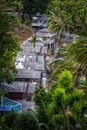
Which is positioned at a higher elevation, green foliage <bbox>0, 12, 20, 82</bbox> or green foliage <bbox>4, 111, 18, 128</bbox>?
green foliage <bbox>0, 12, 20, 82</bbox>

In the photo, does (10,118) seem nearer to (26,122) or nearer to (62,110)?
(26,122)

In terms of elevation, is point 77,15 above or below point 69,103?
below

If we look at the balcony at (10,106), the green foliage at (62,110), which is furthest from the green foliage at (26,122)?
the balcony at (10,106)

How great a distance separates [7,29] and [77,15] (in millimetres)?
24741

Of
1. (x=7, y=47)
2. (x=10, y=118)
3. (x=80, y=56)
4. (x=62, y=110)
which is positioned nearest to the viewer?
(x=62, y=110)

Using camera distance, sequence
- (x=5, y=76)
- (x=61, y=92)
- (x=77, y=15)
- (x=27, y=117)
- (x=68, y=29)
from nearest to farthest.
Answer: (x=61, y=92) → (x=27, y=117) → (x=5, y=76) → (x=77, y=15) → (x=68, y=29)

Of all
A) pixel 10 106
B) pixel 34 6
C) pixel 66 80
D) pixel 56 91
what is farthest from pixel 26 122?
pixel 34 6

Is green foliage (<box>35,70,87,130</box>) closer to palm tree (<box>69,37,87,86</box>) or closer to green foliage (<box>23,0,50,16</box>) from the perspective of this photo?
palm tree (<box>69,37,87,86</box>)

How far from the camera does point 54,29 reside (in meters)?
58.4

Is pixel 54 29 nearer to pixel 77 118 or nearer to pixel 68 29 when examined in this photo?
pixel 68 29

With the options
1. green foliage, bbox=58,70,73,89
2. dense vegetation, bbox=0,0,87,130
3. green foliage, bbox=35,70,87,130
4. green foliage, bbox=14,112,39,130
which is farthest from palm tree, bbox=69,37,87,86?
green foliage, bbox=14,112,39,130

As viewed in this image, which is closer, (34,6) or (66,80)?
(66,80)

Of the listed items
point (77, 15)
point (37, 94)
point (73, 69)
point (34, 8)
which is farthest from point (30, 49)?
point (37, 94)

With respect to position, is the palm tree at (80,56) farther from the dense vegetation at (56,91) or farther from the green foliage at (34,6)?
the green foliage at (34,6)
